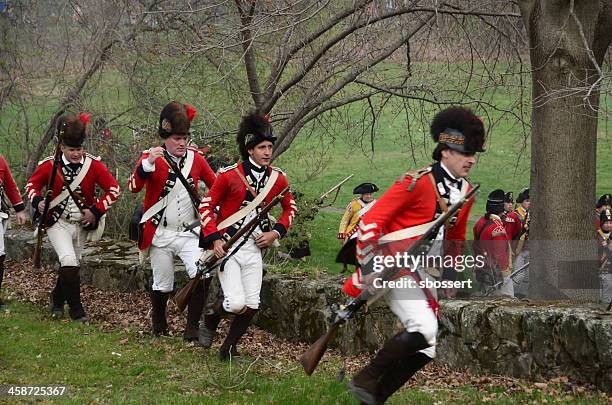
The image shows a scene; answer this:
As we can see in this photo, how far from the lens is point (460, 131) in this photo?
5.80m

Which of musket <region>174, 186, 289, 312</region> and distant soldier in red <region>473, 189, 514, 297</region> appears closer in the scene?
musket <region>174, 186, 289, 312</region>

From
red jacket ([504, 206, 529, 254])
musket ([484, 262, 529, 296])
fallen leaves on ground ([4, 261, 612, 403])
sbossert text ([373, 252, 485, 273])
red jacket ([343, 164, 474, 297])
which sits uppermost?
red jacket ([343, 164, 474, 297])

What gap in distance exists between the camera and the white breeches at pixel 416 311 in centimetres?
558

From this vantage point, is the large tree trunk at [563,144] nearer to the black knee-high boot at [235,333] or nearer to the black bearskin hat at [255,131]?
the black bearskin hat at [255,131]

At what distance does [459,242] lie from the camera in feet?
19.9

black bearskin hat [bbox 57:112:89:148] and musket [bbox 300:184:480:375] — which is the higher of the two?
black bearskin hat [bbox 57:112:89:148]

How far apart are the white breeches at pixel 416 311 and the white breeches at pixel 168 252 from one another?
10.4 ft

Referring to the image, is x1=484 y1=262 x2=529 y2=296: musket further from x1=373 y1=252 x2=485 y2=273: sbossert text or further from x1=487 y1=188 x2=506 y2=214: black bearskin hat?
x1=487 y1=188 x2=506 y2=214: black bearskin hat

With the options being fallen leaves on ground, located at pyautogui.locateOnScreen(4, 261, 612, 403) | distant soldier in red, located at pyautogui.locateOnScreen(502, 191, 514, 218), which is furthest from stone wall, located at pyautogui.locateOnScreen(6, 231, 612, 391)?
distant soldier in red, located at pyautogui.locateOnScreen(502, 191, 514, 218)

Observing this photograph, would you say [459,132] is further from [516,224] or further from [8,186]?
[516,224]

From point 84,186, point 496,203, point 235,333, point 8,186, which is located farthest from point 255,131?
point 496,203

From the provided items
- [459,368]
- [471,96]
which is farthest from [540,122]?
[459,368]

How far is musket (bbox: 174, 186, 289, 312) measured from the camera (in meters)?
7.58

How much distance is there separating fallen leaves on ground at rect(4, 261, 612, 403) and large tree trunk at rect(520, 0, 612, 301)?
220 centimetres
